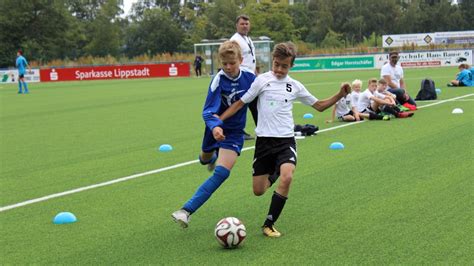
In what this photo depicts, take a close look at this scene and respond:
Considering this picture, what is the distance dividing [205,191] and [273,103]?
104 centimetres

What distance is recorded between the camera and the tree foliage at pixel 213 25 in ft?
280

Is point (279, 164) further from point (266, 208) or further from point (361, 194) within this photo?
point (361, 194)

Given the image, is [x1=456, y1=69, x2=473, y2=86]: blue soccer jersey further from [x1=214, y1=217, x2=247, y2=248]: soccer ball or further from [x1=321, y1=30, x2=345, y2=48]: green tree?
[x1=321, y1=30, x2=345, y2=48]: green tree

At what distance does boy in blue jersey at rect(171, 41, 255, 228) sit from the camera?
6.17 metres

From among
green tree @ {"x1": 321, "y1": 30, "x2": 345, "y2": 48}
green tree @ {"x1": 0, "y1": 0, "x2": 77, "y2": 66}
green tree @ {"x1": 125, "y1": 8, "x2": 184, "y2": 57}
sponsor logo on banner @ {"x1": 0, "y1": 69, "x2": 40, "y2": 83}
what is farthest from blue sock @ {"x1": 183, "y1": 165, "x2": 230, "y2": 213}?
green tree @ {"x1": 125, "y1": 8, "x2": 184, "y2": 57}

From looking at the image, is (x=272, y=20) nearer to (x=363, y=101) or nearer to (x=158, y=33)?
(x=158, y=33)

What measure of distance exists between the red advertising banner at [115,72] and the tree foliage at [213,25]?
29.1 meters

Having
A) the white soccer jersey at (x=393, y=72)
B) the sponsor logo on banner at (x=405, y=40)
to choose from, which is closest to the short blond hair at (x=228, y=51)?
the white soccer jersey at (x=393, y=72)

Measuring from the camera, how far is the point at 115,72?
53.8m

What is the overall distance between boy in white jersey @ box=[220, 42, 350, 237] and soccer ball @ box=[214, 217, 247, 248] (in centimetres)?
41

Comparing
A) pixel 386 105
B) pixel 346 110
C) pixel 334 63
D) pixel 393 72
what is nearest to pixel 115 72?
pixel 334 63

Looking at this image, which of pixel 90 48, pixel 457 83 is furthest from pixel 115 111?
pixel 90 48

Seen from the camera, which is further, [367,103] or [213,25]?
[213,25]

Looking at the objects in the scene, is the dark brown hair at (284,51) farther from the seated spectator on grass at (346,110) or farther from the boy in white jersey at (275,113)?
the seated spectator on grass at (346,110)
